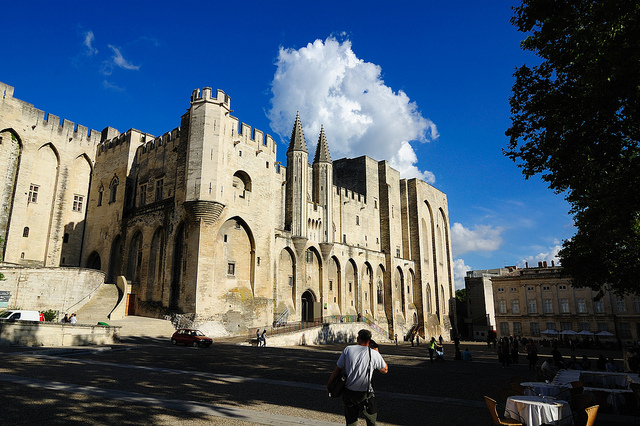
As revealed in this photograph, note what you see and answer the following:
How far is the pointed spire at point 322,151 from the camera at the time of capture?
41.4 m

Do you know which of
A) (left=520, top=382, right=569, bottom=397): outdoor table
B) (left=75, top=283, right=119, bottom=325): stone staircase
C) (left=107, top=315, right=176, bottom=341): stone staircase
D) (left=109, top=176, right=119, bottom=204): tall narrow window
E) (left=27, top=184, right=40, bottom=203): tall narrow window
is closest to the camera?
(left=520, top=382, right=569, bottom=397): outdoor table

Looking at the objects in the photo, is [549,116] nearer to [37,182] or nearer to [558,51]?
[558,51]

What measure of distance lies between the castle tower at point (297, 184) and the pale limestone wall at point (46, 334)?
62.5 feet

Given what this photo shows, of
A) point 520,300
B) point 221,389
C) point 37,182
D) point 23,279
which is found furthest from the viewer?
point 520,300

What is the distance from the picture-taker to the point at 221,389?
30.8 ft

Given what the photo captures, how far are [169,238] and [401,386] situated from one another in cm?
2270

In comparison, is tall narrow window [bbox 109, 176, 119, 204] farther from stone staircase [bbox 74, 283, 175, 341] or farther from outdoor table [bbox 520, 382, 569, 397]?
outdoor table [bbox 520, 382, 569, 397]

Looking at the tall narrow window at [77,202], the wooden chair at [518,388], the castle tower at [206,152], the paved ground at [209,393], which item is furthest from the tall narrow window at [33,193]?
the wooden chair at [518,388]

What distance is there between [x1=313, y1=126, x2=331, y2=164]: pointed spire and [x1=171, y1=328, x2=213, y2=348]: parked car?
23.2m

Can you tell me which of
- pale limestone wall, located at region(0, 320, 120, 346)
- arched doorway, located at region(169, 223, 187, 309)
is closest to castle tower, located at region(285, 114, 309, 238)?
arched doorway, located at region(169, 223, 187, 309)

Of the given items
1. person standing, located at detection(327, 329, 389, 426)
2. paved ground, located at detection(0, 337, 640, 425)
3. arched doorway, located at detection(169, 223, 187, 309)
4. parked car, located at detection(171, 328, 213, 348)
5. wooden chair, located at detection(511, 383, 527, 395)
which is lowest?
paved ground, located at detection(0, 337, 640, 425)

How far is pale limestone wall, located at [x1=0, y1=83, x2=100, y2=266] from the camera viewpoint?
3244 centimetres

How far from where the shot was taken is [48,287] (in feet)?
85.7

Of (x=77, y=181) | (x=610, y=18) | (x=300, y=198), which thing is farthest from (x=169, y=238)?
(x=610, y=18)
